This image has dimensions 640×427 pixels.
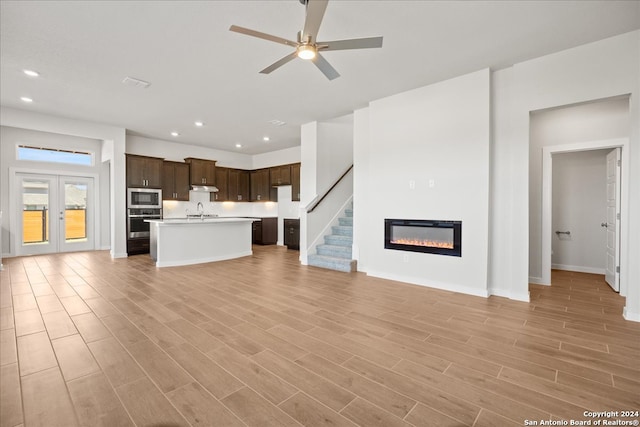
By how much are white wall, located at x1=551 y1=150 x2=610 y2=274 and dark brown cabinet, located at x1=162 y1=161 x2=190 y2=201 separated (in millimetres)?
9151

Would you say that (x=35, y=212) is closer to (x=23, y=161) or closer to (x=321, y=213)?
(x=23, y=161)

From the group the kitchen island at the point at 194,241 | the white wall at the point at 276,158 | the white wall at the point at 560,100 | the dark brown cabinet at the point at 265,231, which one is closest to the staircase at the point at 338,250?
the kitchen island at the point at 194,241

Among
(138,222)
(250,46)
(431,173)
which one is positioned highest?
(250,46)

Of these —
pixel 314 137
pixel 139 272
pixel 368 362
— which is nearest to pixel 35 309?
pixel 139 272

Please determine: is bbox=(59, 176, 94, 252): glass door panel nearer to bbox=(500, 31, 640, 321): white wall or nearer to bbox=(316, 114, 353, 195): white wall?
bbox=(316, 114, 353, 195): white wall

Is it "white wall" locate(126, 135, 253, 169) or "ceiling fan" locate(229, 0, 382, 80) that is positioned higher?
"white wall" locate(126, 135, 253, 169)

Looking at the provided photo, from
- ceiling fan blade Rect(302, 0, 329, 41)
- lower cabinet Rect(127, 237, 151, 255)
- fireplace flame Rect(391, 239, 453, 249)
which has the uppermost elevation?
ceiling fan blade Rect(302, 0, 329, 41)

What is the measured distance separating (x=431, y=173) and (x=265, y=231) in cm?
641

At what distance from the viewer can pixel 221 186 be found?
9.60m

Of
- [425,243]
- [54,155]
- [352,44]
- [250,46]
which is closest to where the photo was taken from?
[352,44]

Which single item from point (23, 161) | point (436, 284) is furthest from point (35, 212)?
point (436, 284)

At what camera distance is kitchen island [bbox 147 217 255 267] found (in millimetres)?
5895

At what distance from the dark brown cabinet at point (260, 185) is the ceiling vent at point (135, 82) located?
17.7 ft

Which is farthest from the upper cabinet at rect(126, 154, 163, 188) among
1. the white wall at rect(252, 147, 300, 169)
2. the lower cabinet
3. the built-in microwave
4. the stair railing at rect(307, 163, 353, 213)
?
the stair railing at rect(307, 163, 353, 213)
